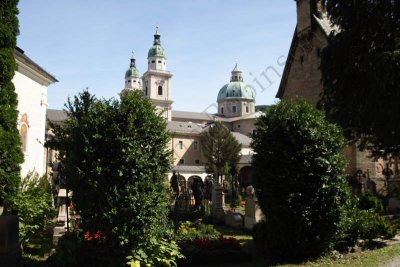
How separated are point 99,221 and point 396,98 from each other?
1041cm

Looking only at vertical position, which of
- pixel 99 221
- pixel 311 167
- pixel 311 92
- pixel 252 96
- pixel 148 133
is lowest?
pixel 99 221

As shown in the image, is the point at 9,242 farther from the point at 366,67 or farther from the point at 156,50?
the point at 156,50

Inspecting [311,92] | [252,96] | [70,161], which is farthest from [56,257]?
[252,96]

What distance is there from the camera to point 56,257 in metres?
8.84

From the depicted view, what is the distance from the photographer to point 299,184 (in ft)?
34.4

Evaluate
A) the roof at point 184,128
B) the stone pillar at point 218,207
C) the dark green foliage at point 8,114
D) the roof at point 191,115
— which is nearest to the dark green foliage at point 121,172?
the dark green foliage at point 8,114

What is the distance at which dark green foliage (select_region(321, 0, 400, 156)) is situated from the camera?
43.0 ft

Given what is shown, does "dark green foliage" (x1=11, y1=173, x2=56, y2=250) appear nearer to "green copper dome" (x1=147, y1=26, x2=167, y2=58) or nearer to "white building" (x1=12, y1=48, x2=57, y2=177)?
"white building" (x1=12, y1=48, x2=57, y2=177)

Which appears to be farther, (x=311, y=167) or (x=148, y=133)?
(x=311, y=167)

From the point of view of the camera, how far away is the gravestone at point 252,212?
14914mm

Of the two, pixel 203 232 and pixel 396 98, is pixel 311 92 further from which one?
pixel 203 232

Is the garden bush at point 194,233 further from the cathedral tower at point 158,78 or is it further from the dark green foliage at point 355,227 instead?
the cathedral tower at point 158,78

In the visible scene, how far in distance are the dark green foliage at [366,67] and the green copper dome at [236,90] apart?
273ft

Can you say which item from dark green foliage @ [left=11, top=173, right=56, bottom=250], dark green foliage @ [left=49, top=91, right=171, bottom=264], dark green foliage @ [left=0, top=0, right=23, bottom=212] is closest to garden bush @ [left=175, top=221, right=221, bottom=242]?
dark green foliage @ [left=49, top=91, right=171, bottom=264]
